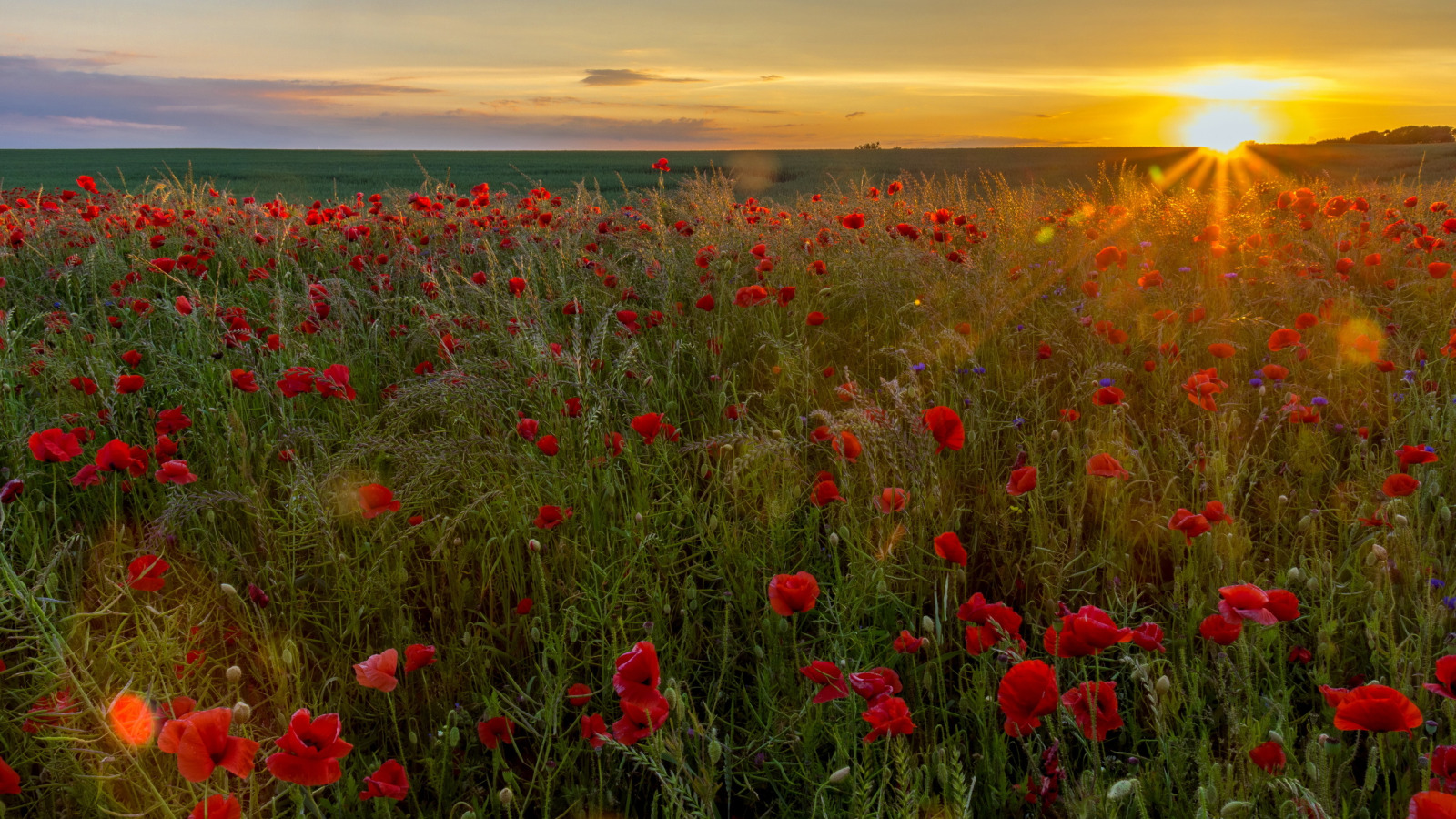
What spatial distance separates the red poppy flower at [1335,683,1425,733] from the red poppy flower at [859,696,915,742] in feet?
1.86

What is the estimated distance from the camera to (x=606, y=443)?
7.28 ft

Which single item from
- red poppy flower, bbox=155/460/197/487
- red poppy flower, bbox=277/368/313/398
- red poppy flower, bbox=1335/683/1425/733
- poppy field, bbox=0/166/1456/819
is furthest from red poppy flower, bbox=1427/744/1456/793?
red poppy flower, bbox=277/368/313/398

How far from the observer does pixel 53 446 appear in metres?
1.91

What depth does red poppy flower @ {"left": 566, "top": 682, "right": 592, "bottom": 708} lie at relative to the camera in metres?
1.53

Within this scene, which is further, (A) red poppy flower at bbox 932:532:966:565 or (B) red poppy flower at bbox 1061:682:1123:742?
(A) red poppy flower at bbox 932:532:966:565

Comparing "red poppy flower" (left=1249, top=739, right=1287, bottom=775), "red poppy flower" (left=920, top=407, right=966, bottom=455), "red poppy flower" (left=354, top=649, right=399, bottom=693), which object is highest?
"red poppy flower" (left=920, top=407, right=966, bottom=455)

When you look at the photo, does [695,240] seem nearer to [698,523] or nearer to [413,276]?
[413,276]

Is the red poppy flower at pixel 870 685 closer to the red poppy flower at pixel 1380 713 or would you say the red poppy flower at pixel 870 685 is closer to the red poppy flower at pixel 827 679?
the red poppy flower at pixel 827 679

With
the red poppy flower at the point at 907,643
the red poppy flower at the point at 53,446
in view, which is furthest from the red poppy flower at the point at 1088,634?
the red poppy flower at the point at 53,446

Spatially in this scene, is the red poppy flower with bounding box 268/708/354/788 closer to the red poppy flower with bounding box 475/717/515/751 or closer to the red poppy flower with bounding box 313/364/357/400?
the red poppy flower with bounding box 475/717/515/751

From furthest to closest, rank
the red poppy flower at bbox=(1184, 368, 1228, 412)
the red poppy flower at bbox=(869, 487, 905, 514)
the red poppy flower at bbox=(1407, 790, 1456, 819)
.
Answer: the red poppy flower at bbox=(1184, 368, 1228, 412), the red poppy flower at bbox=(869, 487, 905, 514), the red poppy flower at bbox=(1407, 790, 1456, 819)

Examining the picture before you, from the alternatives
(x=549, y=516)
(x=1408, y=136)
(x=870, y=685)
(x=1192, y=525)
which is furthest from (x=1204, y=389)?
(x=1408, y=136)

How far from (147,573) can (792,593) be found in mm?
1313

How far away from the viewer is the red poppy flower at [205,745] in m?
1.05
